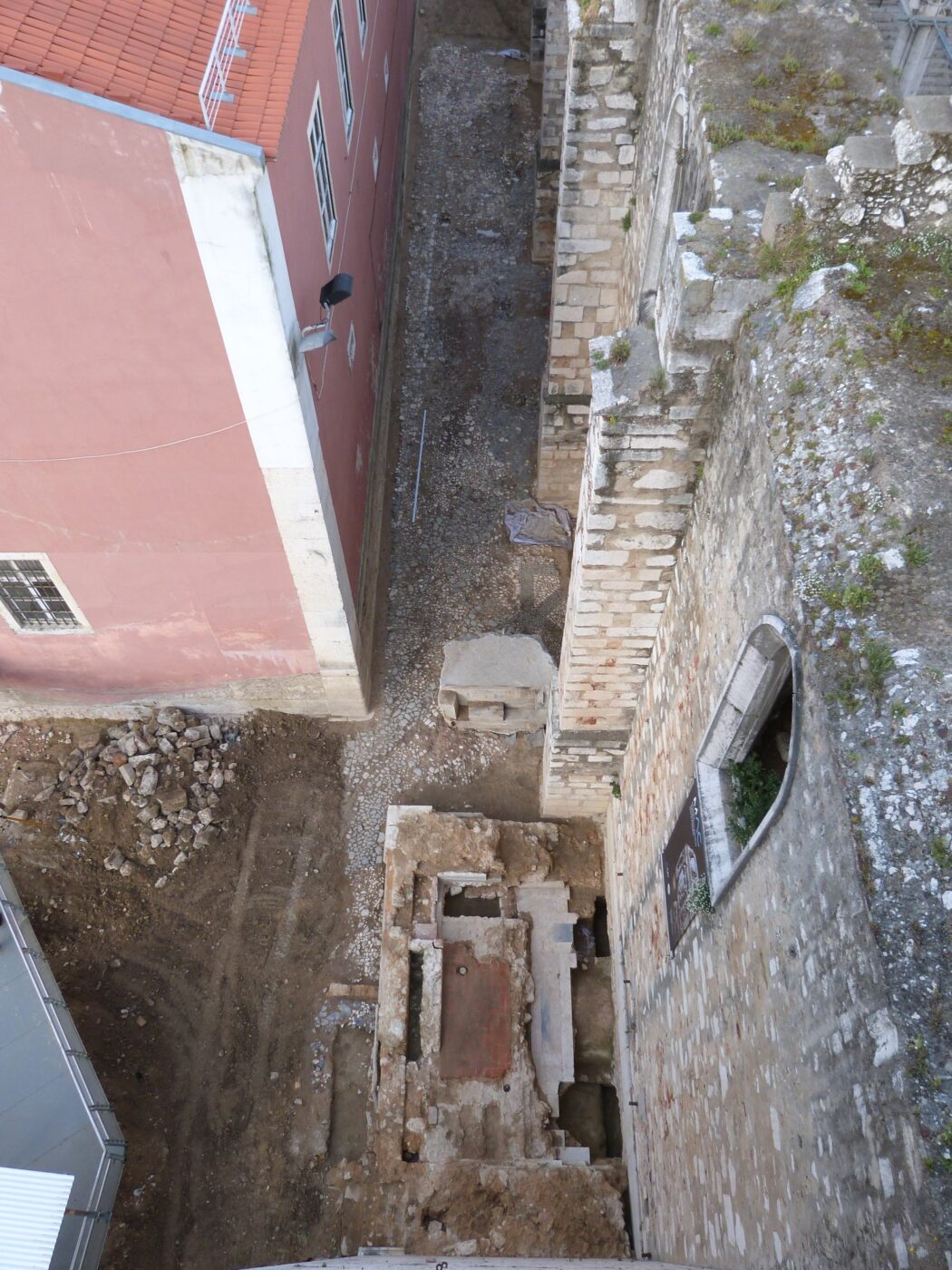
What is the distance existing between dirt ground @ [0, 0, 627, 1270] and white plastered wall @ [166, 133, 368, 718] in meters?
1.91

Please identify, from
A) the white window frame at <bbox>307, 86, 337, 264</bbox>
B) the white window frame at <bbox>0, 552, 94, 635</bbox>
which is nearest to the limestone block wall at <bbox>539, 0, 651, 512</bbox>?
the white window frame at <bbox>307, 86, 337, 264</bbox>

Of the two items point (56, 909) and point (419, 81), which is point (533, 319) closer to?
point (419, 81)

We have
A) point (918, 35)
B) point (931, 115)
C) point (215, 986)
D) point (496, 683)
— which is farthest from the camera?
point (918, 35)

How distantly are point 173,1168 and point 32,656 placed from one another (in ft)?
18.4

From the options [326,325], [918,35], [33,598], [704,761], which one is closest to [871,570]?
[704,761]

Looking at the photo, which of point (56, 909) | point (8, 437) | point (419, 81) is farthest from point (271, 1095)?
point (419, 81)

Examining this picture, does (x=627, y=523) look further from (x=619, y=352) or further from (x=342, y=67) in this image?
(x=342, y=67)

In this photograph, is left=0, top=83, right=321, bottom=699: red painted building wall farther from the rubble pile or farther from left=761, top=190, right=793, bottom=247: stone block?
left=761, top=190, right=793, bottom=247: stone block

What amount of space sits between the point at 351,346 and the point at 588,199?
3343 millimetres

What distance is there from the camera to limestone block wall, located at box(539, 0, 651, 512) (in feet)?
29.7

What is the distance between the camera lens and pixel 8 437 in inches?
288

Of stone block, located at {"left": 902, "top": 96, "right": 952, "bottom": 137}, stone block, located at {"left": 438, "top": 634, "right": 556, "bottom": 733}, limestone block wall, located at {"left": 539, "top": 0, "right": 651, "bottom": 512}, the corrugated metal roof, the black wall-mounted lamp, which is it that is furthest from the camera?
stone block, located at {"left": 438, "top": 634, "right": 556, "bottom": 733}

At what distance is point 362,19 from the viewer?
38.2 feet

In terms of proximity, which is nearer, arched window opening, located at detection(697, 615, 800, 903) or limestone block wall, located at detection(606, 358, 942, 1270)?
limestone block wall, located at detection(606, 358, 942, 1270)
